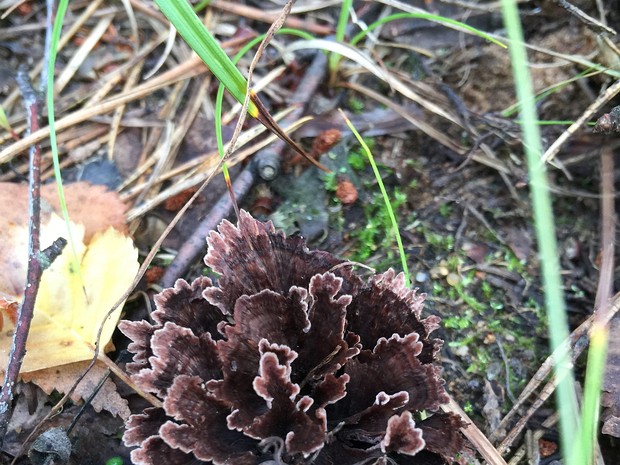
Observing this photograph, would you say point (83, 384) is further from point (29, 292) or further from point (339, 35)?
point (339, 35)

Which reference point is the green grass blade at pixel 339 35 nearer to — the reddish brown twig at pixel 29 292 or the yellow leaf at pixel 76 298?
the yellow leaf at pixel 76 298

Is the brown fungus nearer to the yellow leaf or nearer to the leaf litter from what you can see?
the yellow leaf

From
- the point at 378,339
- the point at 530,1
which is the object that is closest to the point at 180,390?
the point at 378,339

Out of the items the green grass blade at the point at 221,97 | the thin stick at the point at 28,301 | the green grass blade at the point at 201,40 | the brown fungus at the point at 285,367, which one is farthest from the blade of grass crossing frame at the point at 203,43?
the thin stick at the point at 28,301

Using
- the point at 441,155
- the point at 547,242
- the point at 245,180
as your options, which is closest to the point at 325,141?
the point at 245,180

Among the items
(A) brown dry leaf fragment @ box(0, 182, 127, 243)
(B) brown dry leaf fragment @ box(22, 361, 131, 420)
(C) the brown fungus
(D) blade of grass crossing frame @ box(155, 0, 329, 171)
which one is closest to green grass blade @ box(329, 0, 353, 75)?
(D) blade of grass crossing frame @ box(155, 0, 329, 171)
